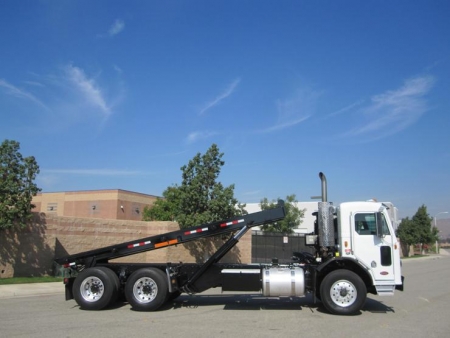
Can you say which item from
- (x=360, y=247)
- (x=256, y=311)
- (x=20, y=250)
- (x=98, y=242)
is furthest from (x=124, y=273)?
(x=98, y=242)

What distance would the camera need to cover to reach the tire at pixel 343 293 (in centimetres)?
1064

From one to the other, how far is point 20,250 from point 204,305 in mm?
10791

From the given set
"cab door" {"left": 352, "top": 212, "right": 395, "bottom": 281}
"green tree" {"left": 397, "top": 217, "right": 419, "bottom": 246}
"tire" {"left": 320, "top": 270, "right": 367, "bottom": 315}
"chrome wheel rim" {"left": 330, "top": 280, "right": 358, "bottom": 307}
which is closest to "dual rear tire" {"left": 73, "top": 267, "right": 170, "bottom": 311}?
"tire" {"left": 320, "top": 270, "right": 367, "bottom": 315}

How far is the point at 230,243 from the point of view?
1171 cm

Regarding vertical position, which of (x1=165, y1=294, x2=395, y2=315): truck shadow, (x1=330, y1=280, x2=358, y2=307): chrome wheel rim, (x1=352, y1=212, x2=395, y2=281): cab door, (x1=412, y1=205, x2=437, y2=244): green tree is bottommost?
(x1=165, y1=294, x2=395, y2=315): truck shadow

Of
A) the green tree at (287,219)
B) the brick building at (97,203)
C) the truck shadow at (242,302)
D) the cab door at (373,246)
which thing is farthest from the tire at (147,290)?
the brick building at (97,203)

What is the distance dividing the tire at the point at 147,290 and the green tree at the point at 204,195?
43.3ft

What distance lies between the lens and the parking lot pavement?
47.4 feet

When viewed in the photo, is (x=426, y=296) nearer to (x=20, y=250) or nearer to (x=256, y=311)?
(x=256, y=311)

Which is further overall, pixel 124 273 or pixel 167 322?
pixel 124 273

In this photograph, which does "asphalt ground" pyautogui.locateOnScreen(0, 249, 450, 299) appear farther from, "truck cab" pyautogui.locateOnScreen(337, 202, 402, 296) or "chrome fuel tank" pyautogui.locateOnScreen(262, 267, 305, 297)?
"truck cab" pyautogui.locateOnScreen(337, 202, 402, 296)

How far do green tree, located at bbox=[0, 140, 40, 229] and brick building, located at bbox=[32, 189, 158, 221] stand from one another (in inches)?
1823

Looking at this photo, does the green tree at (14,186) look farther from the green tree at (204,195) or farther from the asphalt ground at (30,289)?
the green tree at (204,195)

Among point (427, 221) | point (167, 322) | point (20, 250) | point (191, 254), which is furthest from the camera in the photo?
point (427, 221)
